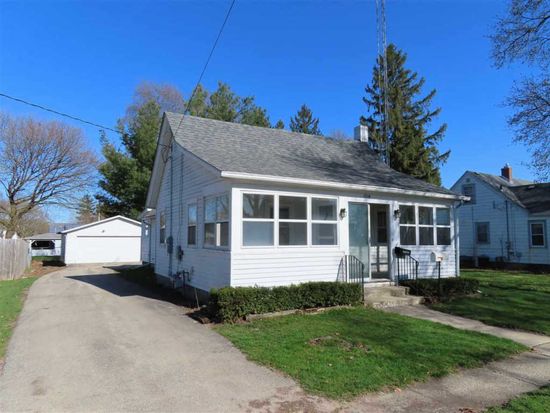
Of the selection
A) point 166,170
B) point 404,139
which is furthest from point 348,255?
point 404,139

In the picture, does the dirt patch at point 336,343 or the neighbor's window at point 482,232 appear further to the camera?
the neighbor's window at point 482,232

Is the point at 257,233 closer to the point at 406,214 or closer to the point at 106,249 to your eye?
the point at 406,214

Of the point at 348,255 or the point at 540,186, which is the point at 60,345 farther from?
the point at 540,186

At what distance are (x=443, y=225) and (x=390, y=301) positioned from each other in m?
4.66

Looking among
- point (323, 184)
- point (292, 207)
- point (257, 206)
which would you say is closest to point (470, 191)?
point (323, 184)

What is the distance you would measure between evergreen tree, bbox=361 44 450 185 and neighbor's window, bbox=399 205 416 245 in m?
16.6

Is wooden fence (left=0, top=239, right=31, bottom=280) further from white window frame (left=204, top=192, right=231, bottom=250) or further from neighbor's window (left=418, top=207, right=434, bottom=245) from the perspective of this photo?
neighbor's window (left=418, top=207, right=434, bottom=245)

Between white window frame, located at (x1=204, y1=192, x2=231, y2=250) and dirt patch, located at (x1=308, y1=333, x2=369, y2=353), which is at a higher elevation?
white window frame, located at (x1=204, y1=192, x2=231, y2=250)

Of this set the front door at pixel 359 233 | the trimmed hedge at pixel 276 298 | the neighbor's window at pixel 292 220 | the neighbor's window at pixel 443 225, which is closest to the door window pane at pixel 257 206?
the neighbor's window at pixel 292 220

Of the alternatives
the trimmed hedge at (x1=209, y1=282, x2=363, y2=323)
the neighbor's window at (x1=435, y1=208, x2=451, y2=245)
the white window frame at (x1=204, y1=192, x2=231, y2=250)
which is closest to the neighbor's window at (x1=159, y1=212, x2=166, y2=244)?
the white window frame at (x1=204, y1=192, x2=231, y2=250)

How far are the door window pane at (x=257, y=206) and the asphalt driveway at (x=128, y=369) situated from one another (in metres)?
2.86

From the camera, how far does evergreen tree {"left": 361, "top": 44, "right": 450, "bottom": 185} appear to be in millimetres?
29266

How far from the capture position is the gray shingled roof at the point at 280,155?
434 inches

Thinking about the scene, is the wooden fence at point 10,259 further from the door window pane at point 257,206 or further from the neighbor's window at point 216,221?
the door window pane at point 257,206
